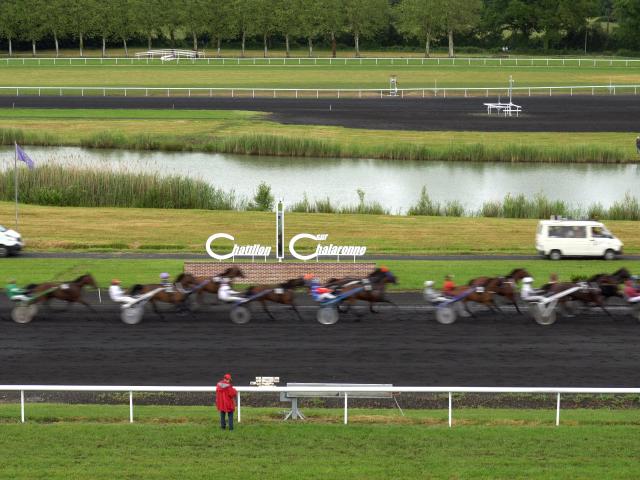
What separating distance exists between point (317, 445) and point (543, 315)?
10.2m

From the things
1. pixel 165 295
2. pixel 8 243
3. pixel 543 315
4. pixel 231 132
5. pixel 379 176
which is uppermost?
pixel 165 295

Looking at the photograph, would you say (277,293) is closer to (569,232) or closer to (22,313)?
(22,313)

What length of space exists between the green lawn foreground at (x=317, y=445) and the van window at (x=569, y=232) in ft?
50.9

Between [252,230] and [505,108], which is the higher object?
[252,230]

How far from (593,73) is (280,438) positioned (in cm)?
9303

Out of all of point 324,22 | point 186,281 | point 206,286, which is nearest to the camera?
point 206,286

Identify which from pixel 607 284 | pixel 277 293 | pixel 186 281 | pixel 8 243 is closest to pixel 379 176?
pixel 8 243

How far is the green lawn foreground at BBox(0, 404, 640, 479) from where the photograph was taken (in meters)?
15.5

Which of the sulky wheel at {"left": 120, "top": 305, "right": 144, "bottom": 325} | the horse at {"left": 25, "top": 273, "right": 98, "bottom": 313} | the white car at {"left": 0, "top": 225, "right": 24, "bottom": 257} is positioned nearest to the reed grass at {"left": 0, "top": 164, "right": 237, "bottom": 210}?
the white car at {"left": 0, "top": 225, "right": 24, "bottom": 257}

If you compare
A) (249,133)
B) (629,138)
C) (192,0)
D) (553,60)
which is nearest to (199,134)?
(249,133)

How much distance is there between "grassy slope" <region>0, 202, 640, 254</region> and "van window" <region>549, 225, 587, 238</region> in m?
2.24

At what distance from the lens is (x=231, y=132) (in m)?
67.9

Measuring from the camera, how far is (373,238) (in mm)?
37750

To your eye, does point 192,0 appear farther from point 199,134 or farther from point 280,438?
point 280,438
